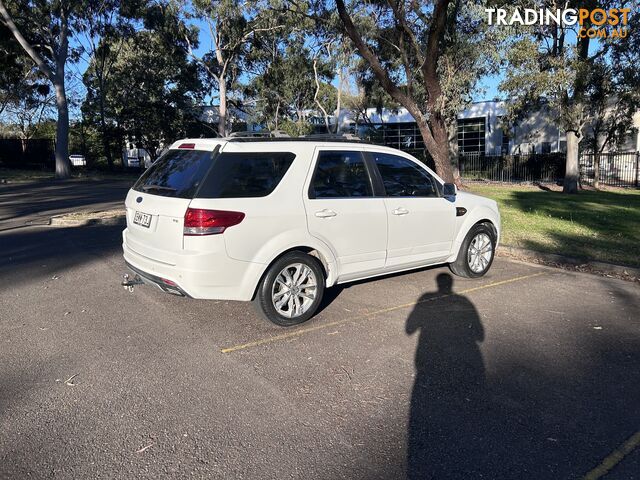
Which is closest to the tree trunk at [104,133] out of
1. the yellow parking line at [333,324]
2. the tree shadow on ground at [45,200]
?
the tree shadow on ground at [45,200]

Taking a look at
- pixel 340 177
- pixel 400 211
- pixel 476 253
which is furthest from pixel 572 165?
pixel 340 177

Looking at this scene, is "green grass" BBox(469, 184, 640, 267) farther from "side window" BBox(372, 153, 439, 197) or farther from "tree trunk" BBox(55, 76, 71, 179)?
"tree trunk" BBox(55, 76, 71, 179)

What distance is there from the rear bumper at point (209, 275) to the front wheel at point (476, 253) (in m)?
3.12

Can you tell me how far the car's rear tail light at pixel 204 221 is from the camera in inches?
175

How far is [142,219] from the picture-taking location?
197 inches

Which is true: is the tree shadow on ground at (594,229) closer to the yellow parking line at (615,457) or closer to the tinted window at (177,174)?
the yellow parking line at (615,457)

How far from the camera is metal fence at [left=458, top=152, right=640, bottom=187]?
28750 millimetres

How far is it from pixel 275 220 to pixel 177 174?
3.46 ft

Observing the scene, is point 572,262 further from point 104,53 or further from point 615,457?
point 104,53

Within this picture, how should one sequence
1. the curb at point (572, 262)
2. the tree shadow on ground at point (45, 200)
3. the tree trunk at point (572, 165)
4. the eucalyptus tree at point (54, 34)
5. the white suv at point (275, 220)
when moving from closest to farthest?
1. the white suv at point (275, 220)
2. the curb at point (572, 262)
3. the tree shadow on ground at point (45, 200)
4. the tree trunk at point (572, 165)
5. the eucalyptus tree at point (54, 34)

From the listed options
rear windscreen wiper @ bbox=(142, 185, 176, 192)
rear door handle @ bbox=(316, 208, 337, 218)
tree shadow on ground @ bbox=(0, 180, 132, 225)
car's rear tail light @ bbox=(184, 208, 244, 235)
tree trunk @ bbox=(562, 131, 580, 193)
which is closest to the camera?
car's rear tail light @ bbox=(184, 208, 244, 235)

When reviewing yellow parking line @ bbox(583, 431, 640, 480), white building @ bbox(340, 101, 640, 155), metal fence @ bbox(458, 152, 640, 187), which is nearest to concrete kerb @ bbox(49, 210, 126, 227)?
yellow parking line @ bbox(583, 431, 640, 480)

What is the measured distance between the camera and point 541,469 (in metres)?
2.89

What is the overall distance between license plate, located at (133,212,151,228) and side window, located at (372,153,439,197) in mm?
2550
